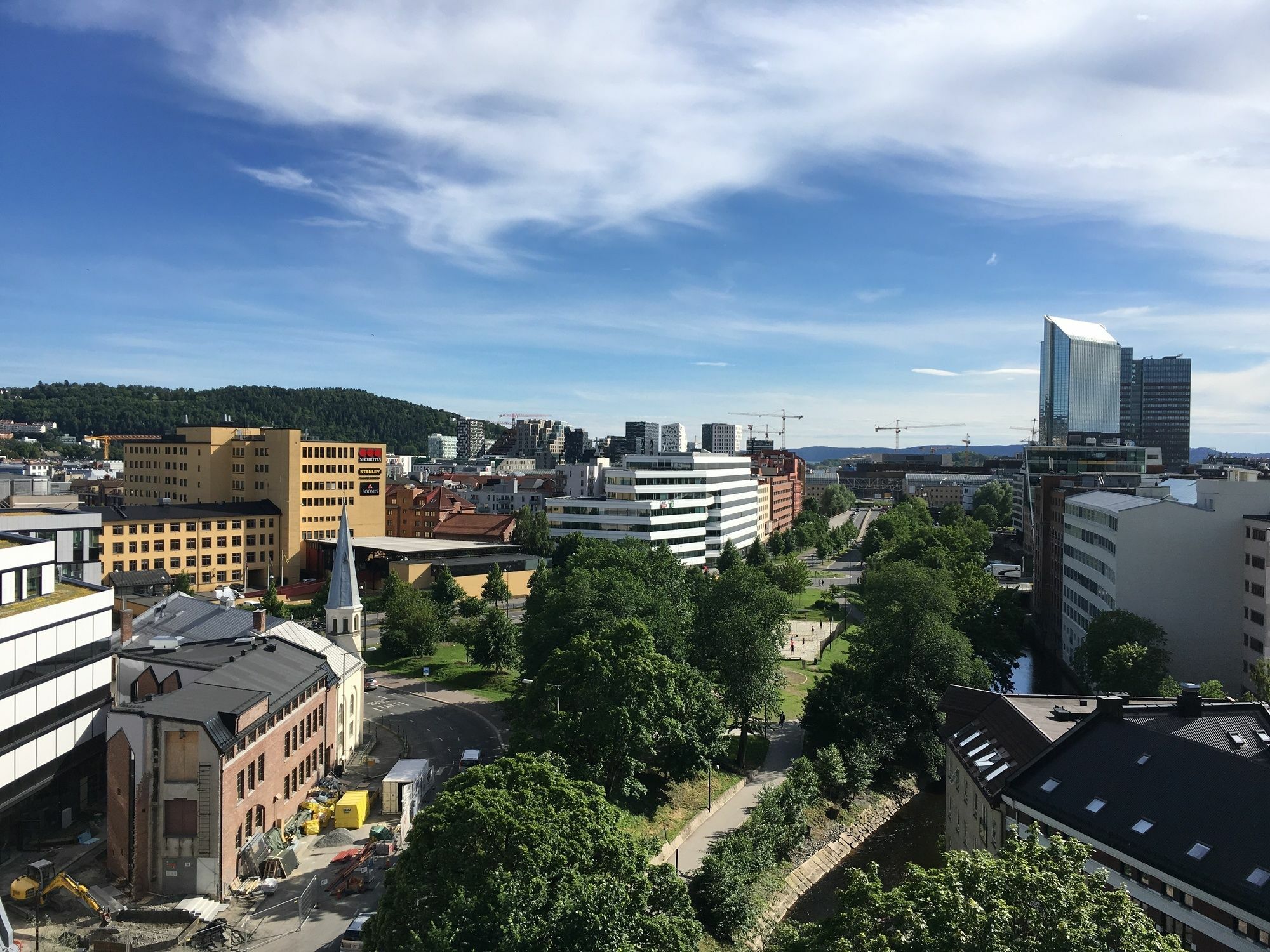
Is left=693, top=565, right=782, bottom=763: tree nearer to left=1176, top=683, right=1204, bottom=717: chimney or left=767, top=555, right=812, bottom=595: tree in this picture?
left=1176, top=683, right=1204, bottom=717: chimney

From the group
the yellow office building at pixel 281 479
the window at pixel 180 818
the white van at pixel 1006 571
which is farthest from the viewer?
the white van at pixel 1006 571

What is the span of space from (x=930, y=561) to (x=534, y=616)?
184 ft

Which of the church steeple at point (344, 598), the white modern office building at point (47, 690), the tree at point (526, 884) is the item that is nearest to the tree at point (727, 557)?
the church steeple at point (344, 598)

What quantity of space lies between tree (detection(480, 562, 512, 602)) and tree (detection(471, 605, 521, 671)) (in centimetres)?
2740

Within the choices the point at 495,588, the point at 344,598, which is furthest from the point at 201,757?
the point at 495,588

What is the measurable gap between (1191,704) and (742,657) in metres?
25.8

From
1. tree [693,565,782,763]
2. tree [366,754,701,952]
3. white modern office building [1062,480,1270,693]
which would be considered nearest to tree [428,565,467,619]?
tree [693,565,782,763]

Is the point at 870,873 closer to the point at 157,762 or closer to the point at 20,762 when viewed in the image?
the point at 157,762

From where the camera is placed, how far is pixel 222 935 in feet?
113

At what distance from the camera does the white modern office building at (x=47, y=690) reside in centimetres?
3988

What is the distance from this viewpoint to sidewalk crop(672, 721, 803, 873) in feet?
149

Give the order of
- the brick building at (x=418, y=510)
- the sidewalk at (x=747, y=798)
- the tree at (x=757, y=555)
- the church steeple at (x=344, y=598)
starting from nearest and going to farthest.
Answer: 1. the sidewalk at (x=747, y=798)
2. the church steeple at (x=344, y=598)
3. the tree at (x=757, y=555)
4. the brick building at (x=418, y=510)

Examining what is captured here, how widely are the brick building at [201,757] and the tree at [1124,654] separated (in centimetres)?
5006

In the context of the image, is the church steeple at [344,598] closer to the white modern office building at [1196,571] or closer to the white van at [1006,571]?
the white modern office building at [1196,571]
